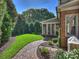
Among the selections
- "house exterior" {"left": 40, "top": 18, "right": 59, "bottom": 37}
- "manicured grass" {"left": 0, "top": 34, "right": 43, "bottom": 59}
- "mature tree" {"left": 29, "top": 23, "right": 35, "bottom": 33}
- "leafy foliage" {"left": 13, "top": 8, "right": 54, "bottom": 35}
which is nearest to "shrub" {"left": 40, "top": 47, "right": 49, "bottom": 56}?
"manicured grass" {"left": 0, "top": 34, "right": 43, "bottom": 59}

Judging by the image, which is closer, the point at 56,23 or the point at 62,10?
the point at 62,10

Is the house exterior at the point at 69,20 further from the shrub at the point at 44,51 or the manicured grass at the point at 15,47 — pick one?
the manicured grass at the point at 15,47

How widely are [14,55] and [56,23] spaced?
16424mm

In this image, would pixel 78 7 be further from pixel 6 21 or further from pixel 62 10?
pixel 6 21

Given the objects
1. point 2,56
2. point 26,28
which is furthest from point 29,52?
point 26,28

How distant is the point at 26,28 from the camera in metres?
40.0

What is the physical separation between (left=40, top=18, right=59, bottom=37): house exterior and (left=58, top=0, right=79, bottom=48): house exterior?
13.9 meters

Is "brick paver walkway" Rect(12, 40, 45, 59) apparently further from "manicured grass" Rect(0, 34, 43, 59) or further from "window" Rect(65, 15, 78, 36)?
"window" Rect(65, 15, 78, 36)

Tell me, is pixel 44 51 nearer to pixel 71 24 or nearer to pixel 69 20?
pixel 71 24

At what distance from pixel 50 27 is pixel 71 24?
16625 millimetres

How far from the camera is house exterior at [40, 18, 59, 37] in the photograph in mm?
35656

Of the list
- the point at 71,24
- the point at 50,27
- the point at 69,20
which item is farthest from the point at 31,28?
the point at 71,24

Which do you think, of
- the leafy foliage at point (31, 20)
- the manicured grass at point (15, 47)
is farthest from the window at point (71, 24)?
the leafy foliage at point (31, 20)

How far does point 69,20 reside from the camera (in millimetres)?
20531
